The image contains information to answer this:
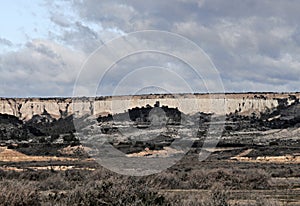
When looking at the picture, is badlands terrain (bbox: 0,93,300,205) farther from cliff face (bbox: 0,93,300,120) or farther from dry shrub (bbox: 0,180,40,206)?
cliff face (bbox: 0,93,300,120)

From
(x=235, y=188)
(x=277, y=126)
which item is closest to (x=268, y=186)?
(x=235, y=188)

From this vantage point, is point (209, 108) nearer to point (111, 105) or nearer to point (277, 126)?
point (111, 105)

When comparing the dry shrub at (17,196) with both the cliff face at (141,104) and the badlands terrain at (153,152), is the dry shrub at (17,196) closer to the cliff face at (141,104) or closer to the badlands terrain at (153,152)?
the badlands terrain at (153,152)

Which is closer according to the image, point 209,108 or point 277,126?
point 277,126

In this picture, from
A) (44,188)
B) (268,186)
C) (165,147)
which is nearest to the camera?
(44,188)

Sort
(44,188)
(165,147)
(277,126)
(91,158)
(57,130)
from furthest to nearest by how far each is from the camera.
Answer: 1. (57,130)
2. (277,126)
3. (165,147)
4. (91,158)
5. (44,188)

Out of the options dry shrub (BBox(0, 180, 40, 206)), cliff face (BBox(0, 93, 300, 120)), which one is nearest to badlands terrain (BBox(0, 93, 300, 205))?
dry shrub (BBox(0, 180, 40, 206))

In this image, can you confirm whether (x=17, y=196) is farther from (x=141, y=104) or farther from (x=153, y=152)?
(x=141, y=104)

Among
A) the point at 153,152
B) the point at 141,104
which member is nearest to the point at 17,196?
the point at 153,152
